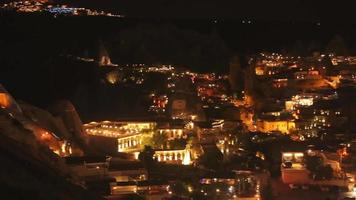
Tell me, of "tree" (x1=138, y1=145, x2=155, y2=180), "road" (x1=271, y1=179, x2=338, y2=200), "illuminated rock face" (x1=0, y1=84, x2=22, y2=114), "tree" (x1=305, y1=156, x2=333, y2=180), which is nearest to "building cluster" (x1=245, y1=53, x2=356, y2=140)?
"tree" (x1=305, y1=156, x2=333, y2=180)

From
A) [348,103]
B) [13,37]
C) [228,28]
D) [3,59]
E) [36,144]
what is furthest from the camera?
[228,28]

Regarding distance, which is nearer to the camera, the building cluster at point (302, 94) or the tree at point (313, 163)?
the tree at point (313, 163)

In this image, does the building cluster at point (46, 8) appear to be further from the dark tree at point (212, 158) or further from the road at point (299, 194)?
the road at point (299, 194)

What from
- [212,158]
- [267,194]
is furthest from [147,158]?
[267,194]

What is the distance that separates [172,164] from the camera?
16828mm

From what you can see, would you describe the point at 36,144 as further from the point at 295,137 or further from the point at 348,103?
the point at 348,103

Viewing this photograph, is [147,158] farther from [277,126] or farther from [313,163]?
[277,126]

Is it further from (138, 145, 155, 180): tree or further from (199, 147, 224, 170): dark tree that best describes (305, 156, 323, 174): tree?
(138, 145, 155, 180): tree

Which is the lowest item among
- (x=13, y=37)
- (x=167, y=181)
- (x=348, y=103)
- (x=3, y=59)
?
(x=167, y=181)

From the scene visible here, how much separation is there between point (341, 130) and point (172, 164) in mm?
7653

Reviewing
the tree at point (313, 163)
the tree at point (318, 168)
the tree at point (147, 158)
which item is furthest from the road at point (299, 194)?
the tree at point (147, 158)

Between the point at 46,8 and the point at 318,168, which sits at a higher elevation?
the point at 46,8

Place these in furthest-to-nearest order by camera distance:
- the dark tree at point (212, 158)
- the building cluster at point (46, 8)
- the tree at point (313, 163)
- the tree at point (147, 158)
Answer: the building cluster at point (46, 8) → the dark tree at point (212, 158) → the tree at point (313, 163) → the tree at point (147, 158)

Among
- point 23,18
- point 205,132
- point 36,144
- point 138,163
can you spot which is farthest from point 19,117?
point 23,18
